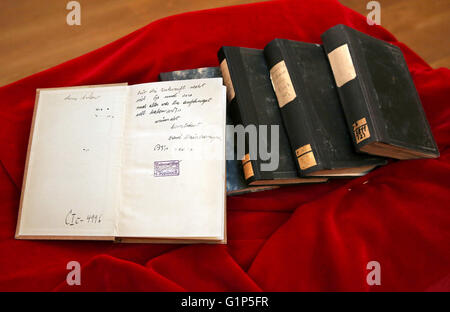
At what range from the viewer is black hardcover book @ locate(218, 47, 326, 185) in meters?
0.71

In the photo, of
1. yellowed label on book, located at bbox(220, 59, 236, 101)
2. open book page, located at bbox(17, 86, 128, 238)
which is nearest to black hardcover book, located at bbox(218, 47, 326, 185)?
yellowed label on book, located at bbox(220, 59, 236, 101)

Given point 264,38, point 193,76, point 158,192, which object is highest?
point 264,38

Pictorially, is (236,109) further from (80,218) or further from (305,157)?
(80,218)

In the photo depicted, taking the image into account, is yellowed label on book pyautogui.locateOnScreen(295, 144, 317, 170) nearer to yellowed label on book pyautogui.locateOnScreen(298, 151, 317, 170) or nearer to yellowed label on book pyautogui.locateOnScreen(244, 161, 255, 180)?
yellowed label on book pyautogui.locateOnScreen(298, 151, 317, 170)

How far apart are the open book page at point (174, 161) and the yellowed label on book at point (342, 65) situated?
263 mm

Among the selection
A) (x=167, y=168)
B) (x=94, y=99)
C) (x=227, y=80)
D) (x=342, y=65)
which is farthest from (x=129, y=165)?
(x=342, y=65)

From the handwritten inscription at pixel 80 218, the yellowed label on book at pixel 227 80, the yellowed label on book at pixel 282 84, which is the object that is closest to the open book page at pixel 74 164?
the handwritten inscription at pixel 80 218

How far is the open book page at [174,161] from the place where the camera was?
67 cm
